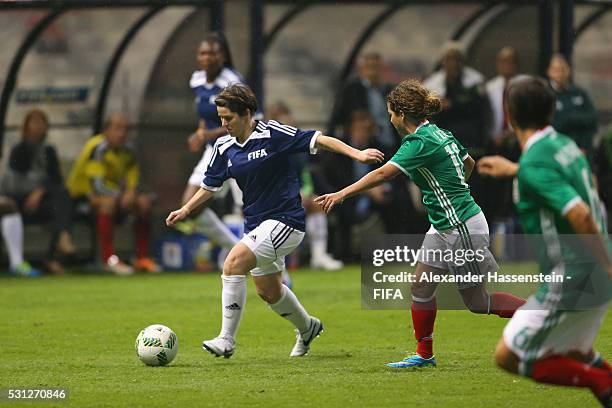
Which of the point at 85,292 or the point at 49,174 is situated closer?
the point at 85,292

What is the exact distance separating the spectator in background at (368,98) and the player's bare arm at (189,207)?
7.38 metres

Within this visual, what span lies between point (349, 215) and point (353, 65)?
225cm

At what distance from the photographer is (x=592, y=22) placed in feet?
56.1

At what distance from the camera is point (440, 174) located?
7.90m

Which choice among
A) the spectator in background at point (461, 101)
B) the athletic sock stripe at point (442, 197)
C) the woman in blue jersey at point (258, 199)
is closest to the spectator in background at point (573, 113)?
the spectator in background at point (461, 101)

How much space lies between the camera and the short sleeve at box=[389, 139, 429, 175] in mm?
7605

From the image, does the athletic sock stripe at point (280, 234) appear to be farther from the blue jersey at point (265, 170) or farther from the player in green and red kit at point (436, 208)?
the player in green and red kit at point (436, 208)

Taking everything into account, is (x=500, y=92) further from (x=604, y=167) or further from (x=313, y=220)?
(x=313, y=220)

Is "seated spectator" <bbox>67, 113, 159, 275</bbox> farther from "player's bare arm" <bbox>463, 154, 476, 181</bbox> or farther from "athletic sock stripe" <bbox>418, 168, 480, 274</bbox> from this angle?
"athletic sock stripe" <bbox>418, 168, 480, 274</bbox>

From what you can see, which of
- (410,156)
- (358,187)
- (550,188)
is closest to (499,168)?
(550,188)

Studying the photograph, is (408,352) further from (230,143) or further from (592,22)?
(592,22)

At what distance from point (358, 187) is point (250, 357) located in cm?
187

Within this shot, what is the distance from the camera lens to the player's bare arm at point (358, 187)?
7.33 m

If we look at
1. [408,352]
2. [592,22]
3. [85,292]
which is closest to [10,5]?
[85,292]
